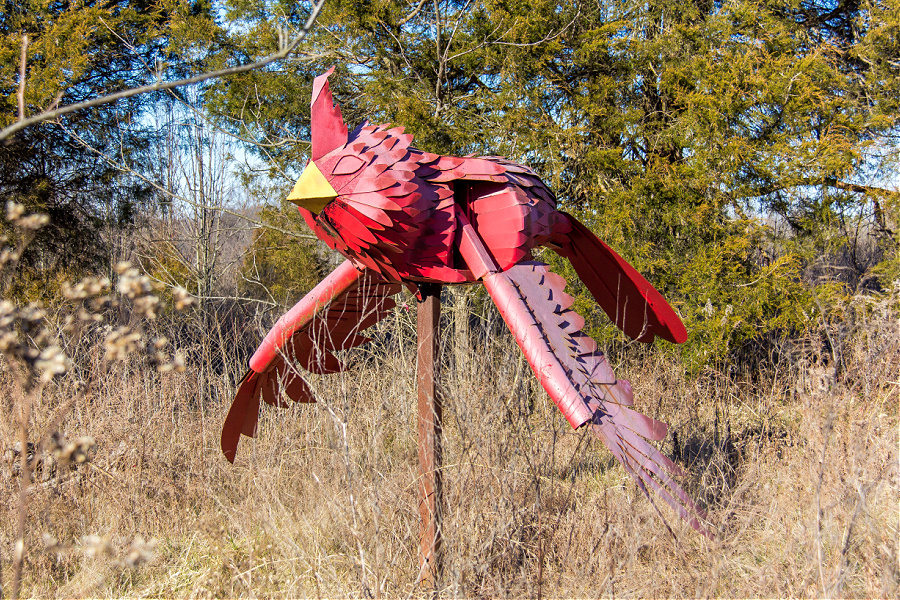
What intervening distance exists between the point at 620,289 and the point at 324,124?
1.32 meters

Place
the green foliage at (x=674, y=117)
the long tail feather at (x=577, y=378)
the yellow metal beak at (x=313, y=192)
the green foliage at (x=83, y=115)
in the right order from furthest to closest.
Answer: the green foliage at (x=83, y=115)
the green foliage at (x=674, y=117)
the yellow metal beak at (x=313, y=192)
the long tail feather at (x=577, y=378)

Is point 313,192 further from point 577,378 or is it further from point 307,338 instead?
point 577,378

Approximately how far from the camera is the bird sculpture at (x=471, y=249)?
168 cm

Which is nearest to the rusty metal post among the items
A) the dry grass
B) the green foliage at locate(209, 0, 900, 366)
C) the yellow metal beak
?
the dry grass

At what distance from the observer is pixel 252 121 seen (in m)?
5.62

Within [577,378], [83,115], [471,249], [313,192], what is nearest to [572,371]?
[577,378]

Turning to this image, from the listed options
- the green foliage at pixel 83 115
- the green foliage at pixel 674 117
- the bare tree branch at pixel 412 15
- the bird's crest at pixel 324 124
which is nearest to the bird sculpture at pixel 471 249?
the bird's crest at pixel 324 124

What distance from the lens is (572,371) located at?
174cm

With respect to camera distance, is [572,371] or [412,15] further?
[412,15]

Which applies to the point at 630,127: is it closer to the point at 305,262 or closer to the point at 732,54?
the point at 732,54

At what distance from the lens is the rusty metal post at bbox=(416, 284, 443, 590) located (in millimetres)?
1948

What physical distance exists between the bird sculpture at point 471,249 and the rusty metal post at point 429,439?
13 centimetres

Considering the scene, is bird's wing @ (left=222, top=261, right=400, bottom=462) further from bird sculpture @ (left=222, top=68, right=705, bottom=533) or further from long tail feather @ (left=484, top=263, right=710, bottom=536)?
long tail feather @ (left=484, top=263, right=710, bottom=536)

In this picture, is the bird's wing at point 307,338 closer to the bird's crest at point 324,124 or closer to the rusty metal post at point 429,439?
the rusty metal post at point 429,439
